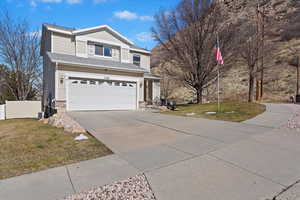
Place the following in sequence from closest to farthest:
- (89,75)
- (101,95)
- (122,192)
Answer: (122,192)
(89,75)
(101,95)

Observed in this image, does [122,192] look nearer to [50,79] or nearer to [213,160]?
[213,160]

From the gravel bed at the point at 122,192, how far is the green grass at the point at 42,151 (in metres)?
1.27

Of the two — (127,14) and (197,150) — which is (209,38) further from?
(197,150)

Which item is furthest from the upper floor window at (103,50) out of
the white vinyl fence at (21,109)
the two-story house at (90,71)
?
the white vinyl fence at (21,109)

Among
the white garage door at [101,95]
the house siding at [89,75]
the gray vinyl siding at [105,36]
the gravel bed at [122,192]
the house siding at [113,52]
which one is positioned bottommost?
the gravel bed at [122,192]

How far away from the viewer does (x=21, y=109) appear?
11.7 metres

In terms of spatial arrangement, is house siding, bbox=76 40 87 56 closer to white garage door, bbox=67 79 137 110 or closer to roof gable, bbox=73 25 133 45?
roof gable, bbox=73 25 133 45

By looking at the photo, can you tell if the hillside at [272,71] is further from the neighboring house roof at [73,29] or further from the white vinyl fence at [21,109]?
the white vinyl fence at [21,109]

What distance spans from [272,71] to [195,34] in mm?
17297

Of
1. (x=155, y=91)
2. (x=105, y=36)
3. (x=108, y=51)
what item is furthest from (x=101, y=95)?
(x=155, y=91)

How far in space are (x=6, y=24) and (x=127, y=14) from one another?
40.5 feet

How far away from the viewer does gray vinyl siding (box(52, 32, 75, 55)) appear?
41.0ft

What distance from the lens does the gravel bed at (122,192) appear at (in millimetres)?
2240

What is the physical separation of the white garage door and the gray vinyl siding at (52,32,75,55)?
12.0 ft
